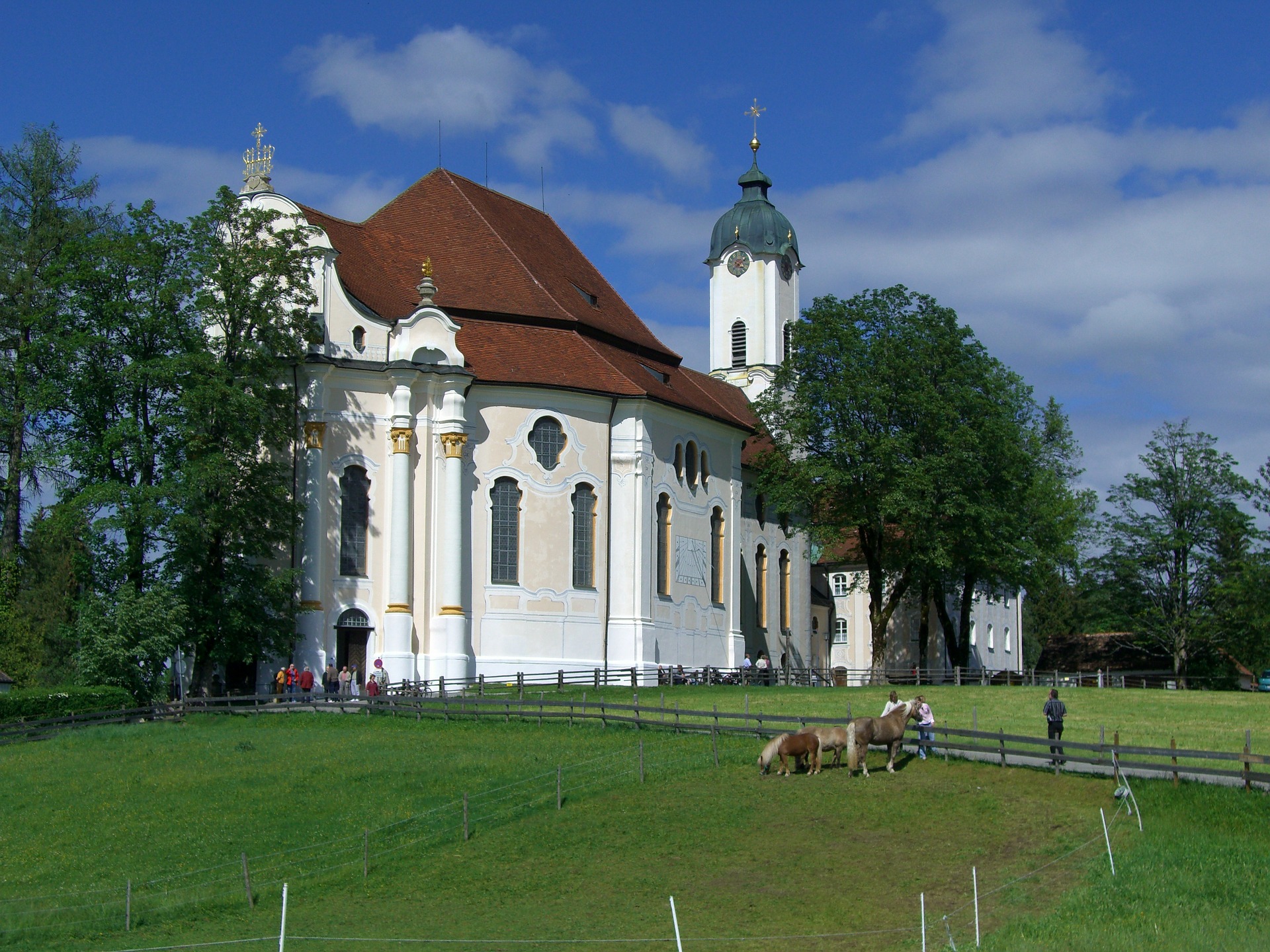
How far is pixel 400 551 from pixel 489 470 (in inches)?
161

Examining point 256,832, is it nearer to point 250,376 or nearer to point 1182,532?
point 250,376

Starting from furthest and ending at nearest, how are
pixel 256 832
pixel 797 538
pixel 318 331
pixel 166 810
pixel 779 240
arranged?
1. pixel 779 240
2. pixel 797 538
3. pixel 318 331
4. pixel 166 810
5. pixel 256 832

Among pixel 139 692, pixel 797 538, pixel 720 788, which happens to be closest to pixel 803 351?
pixel 797 538

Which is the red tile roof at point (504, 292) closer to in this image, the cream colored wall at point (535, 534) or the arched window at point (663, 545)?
the cream colored wall at point (535, 534)

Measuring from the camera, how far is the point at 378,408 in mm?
45406

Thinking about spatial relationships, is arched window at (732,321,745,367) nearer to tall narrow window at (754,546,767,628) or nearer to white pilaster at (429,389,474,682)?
tall narrow window at (754,546,767,628)

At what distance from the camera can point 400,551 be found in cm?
4409

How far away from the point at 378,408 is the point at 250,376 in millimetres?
5193

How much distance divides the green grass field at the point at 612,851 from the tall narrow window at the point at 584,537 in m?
16.3

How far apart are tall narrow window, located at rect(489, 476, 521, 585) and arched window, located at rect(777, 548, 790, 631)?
15.6 metres

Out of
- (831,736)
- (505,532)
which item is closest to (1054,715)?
(831,736)

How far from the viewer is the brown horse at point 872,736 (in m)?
26.1

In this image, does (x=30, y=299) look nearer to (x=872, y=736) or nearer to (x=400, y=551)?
(x=400, y=551)

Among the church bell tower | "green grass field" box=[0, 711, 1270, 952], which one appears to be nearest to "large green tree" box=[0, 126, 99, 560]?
"green grass field" box=[0, 711, 1270, 952]
